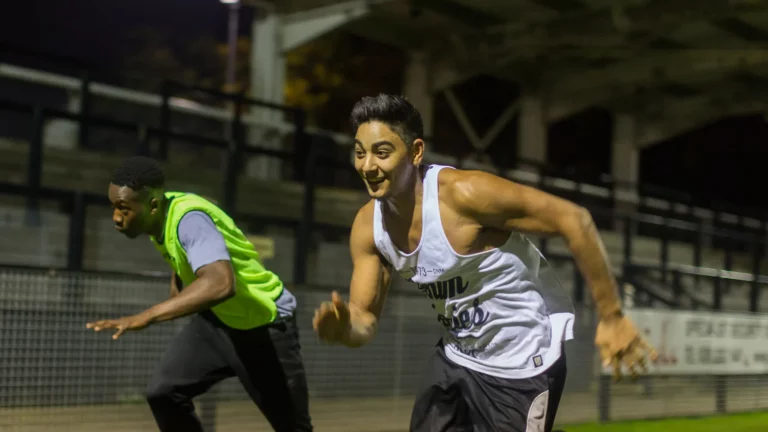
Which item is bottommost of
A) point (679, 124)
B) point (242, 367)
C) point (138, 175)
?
point (242, 367)

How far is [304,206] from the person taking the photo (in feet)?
33.3

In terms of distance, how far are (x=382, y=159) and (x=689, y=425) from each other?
7713 millimetres

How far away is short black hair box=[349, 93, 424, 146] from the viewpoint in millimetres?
3637

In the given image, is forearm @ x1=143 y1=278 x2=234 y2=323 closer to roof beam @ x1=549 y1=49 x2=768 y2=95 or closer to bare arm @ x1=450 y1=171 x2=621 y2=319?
bare arm @ x1=450 y1=171 x2=621 y2=319

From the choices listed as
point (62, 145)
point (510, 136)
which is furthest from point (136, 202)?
point (510, 136)

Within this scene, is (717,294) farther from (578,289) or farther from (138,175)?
(138,175)

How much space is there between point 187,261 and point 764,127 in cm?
2842

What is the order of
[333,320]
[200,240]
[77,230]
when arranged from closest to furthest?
1. [333,320]
2. [200,240]
3. [77,230]

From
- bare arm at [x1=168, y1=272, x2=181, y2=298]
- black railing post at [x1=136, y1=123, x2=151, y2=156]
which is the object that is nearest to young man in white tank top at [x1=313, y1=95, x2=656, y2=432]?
bare arm at [x1=168, y1=272, x2=181, y2=298]

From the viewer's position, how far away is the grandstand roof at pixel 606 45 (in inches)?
706

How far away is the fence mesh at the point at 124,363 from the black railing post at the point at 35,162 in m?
2.02

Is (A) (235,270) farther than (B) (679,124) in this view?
No

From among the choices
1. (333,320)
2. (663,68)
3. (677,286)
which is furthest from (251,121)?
(663,68)

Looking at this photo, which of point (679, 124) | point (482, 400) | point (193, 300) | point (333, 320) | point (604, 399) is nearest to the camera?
A: point (333, 320)
